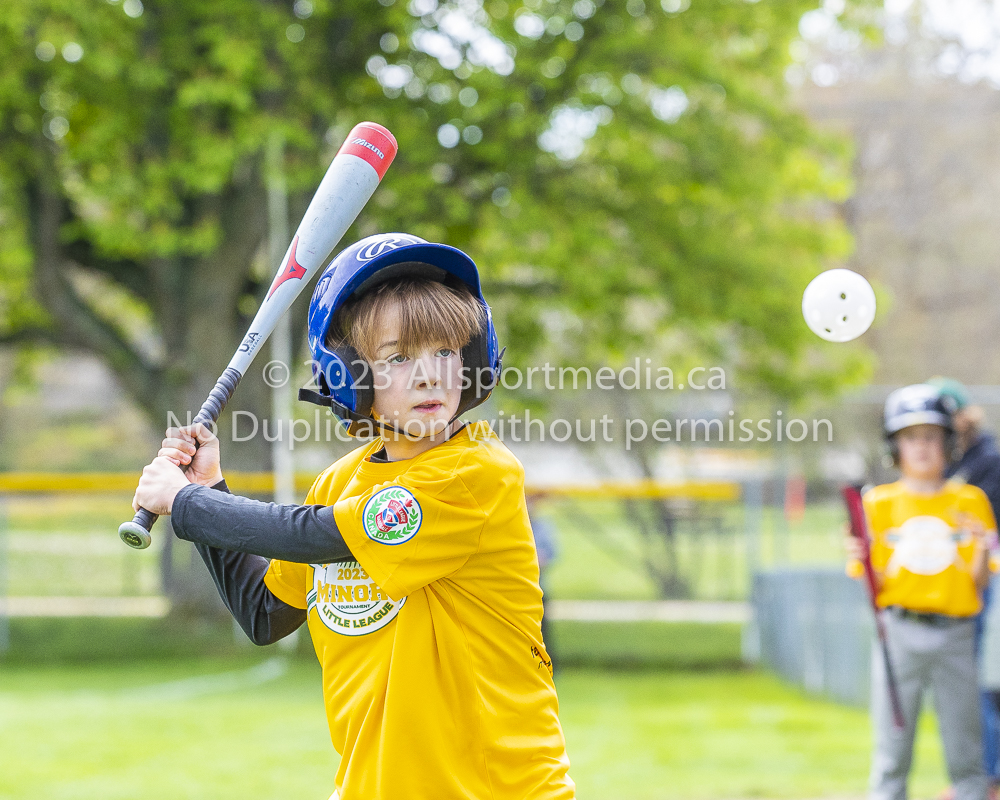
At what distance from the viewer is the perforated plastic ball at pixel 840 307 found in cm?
335

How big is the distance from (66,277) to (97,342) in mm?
713

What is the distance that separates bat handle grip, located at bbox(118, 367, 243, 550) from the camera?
6.00 feet

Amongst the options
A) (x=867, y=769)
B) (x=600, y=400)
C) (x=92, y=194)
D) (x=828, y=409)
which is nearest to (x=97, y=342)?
(x=92, y=194)

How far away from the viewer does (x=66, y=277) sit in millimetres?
10930

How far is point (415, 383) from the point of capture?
1844 millimetres

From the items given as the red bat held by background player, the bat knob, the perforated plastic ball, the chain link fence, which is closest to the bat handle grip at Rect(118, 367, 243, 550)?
the bat knob

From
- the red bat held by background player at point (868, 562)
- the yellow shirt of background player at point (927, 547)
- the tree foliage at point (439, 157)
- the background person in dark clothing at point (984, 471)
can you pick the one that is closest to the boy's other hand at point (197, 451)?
the red bat held by background player at point (868, 562)

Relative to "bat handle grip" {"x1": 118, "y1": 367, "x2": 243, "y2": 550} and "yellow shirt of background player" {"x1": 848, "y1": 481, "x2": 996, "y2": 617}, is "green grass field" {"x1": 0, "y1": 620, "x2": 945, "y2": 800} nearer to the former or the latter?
"yellow shirt of background player" {"x1": 848, "y1": 481, "x2": 996, "y2": 617}

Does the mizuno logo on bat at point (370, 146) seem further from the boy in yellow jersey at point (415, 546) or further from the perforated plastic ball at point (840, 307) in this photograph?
the perforated plastic ball at point (840, 307)

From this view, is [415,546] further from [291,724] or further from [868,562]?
[291,724]

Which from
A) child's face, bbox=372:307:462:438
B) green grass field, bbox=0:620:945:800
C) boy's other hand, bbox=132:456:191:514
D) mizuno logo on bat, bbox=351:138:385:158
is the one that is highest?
mizuno logo on bat, bbox=351:138:385:158

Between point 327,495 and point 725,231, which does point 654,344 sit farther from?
point 327,495

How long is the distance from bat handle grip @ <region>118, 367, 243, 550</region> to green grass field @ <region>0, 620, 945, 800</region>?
3905 mm

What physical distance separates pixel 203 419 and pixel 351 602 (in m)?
0.50
